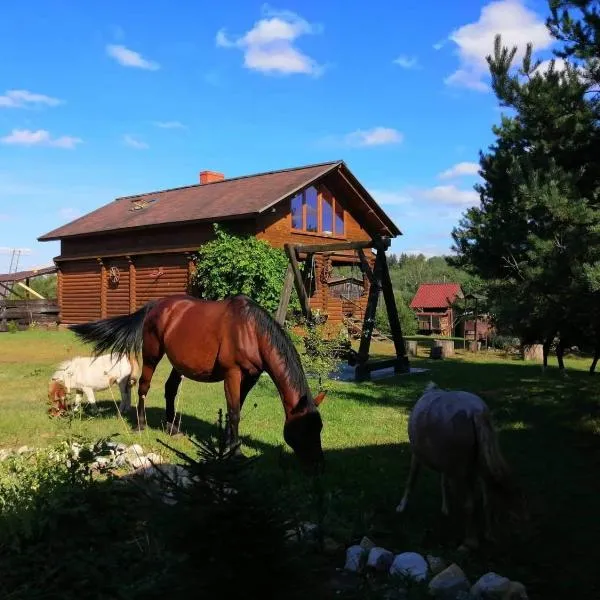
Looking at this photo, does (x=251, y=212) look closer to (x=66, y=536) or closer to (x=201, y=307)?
(x=201, y=307)

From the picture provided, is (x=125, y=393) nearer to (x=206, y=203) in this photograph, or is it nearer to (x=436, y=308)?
(x=206, y=203)

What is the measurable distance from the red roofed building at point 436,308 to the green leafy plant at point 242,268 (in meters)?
18.7

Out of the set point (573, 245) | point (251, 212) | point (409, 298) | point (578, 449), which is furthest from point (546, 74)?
point (409, 298)

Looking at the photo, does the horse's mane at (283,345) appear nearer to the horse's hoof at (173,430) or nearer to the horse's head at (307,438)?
the horse's head at (307,438)

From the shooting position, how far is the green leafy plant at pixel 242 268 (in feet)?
60.7

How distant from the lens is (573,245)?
250 inches

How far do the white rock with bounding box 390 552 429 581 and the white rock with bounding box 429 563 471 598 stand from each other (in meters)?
0.17

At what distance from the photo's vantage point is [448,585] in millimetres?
3041

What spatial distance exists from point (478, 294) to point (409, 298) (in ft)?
61.1

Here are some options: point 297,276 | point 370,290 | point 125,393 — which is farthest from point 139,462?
point 370,290

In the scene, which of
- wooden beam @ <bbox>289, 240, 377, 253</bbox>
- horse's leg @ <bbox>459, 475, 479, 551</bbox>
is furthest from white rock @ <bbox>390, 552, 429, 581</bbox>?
wooden beam @ <bbox>289, 240, 377, 253</bbox>

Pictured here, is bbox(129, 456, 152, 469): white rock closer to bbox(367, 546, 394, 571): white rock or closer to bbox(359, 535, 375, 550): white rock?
bbox(359, 535, 375, 550): white rock

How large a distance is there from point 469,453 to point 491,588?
103cm

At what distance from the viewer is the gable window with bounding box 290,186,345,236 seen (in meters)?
21.5
